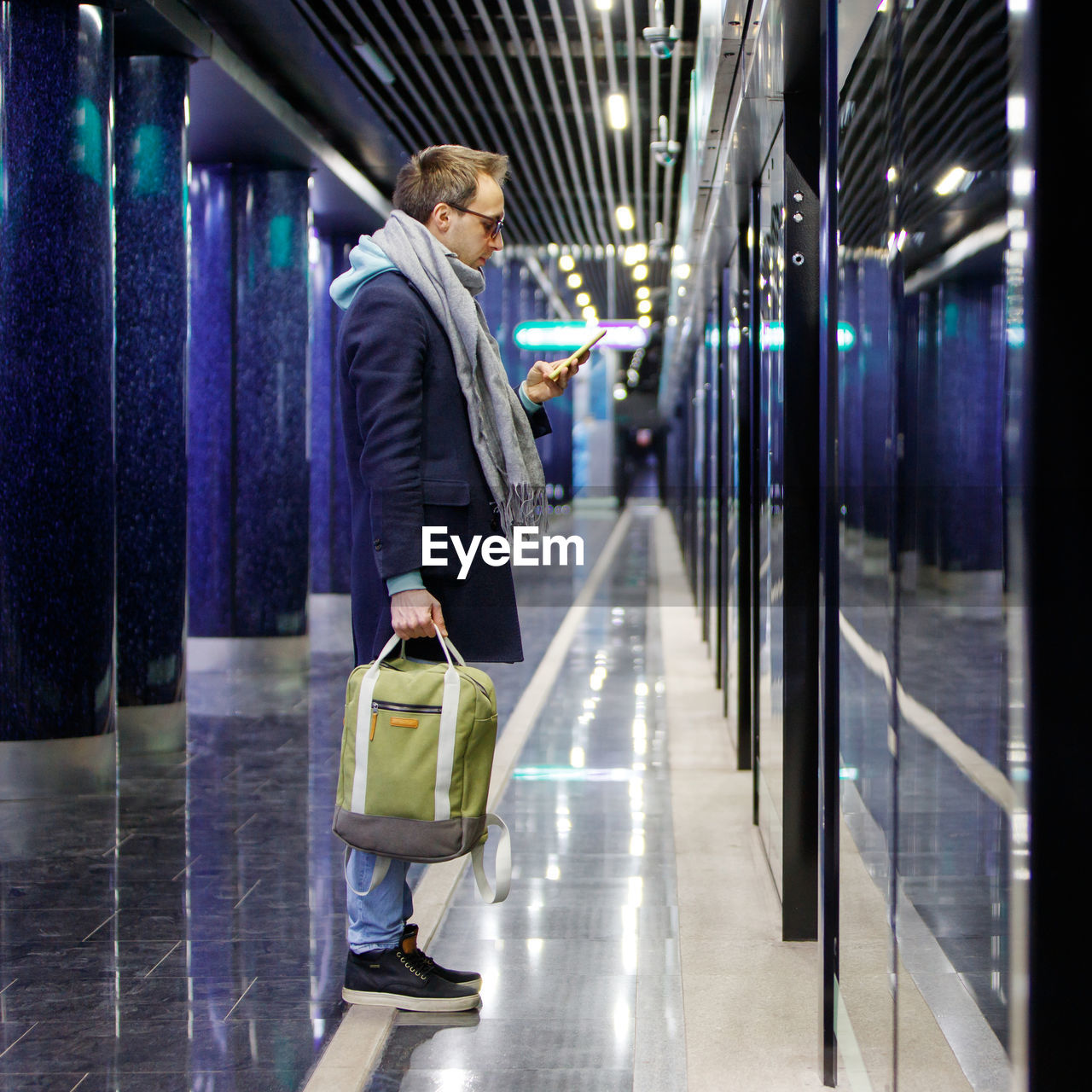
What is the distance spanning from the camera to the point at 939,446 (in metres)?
14.5

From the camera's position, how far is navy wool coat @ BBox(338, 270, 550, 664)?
2.56m

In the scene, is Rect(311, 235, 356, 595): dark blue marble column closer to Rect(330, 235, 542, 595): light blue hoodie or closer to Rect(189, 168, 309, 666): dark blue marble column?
Rect(189, 168, 309, 666): dark blue marble column

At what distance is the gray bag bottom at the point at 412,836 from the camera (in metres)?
2.56

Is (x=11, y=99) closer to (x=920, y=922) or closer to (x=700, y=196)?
(x=700, y=196)

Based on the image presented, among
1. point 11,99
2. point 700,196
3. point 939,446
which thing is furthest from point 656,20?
point 939,446

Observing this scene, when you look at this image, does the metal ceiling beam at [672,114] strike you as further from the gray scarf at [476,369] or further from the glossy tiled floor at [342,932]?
the gray scarf at [476,369]

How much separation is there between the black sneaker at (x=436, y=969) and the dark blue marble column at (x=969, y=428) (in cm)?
1064

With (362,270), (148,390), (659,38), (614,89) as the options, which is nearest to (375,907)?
(362,270)

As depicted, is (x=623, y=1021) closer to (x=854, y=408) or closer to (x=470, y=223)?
(x=470, y=223)

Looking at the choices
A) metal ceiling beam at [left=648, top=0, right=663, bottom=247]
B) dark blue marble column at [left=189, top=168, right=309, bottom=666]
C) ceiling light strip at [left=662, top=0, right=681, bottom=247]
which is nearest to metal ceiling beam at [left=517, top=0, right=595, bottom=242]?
metal ceiling beam at [left=648, top=0, right=663, bottom=247]

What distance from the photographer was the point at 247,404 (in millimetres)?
8930

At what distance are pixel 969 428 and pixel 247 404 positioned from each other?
1385 centimetres

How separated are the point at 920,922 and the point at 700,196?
10.5 feet

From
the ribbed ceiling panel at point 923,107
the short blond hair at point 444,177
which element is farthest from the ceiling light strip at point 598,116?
the short blond hair at point 444,177
